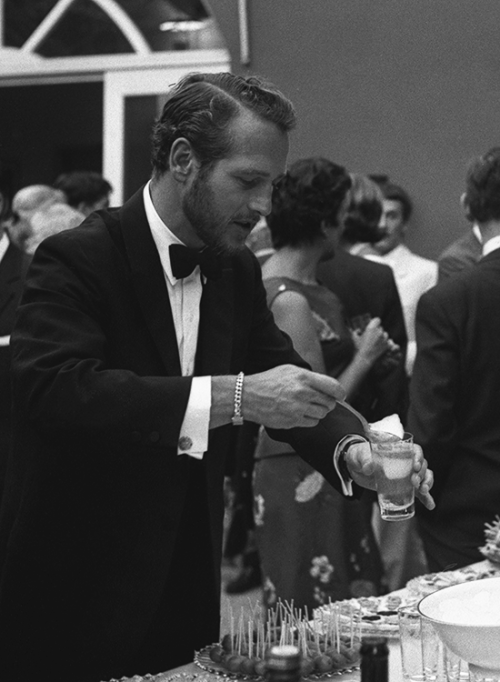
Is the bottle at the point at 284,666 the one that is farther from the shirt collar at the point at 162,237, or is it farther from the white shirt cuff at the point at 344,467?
the shirt collar at the point at 162,237

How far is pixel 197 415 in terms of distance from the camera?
2.07 meters

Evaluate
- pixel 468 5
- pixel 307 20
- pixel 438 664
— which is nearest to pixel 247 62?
pixel 307 20

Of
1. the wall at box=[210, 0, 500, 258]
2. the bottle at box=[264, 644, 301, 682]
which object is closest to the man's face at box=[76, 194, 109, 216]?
the wall at box=[210, 0, 500, 258]

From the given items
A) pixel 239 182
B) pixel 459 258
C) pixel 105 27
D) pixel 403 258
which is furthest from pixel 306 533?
pixel 105 27

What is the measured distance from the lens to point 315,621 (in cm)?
236

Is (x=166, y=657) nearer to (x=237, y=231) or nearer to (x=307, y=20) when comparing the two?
(x=237, y=231)

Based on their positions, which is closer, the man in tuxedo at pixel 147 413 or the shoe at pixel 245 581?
the man in tuxedo at pixel 147 413

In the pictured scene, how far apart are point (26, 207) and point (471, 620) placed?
408 cm

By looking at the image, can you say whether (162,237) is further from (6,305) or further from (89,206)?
(89,206)

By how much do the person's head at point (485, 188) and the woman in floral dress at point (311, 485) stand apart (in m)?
0.52

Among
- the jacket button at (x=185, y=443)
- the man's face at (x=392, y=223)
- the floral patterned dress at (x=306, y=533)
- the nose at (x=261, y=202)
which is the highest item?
the nose at (x=261, y=202)

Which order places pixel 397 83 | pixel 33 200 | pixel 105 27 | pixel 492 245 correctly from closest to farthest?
pixel 492 245
pixel 33 200
pixel 397 83
pixel 105 27

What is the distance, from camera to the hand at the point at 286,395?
2.06 m

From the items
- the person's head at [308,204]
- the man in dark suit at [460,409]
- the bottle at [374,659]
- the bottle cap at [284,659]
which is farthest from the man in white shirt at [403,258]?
the bottle cap at [284,659]
